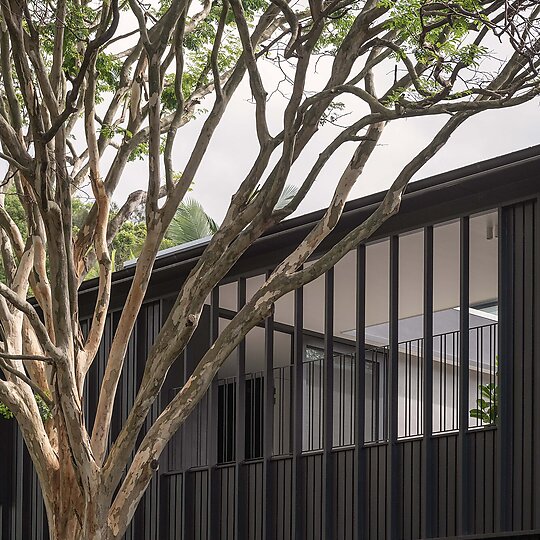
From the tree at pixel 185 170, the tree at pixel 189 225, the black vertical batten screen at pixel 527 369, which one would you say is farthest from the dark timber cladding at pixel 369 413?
the tree at pixel 189 225

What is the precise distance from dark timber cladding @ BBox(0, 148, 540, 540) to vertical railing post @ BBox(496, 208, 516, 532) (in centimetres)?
1

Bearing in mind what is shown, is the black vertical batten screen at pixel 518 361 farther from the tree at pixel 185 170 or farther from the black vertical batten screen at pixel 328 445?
the black vertical batten screen at pixel 328 445

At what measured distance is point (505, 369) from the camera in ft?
36.1

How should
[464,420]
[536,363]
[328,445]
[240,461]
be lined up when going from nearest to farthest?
[536,363] → [464,420] → [328,445] → [240,461]

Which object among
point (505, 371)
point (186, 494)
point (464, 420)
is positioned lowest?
point (186, 494)

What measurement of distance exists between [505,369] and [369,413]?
20.7ft

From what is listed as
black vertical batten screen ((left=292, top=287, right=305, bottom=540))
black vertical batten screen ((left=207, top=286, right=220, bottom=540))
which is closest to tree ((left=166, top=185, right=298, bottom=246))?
black vertical batten screen ((left=207, top=286, right=220, bottom=540))

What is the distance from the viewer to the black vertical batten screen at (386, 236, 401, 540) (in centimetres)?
1172

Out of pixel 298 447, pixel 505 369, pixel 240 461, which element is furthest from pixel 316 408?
pixel 505 369

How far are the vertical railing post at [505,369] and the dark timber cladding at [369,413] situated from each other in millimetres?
13

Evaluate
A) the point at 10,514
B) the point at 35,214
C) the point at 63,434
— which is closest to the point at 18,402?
the point at 63,434

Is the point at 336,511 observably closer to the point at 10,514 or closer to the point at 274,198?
the point at 274,198

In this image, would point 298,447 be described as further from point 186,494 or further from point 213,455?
point 186,494

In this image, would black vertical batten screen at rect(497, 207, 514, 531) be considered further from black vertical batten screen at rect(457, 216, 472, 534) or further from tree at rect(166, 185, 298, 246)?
tree at rect(166, 185, 298, 246)
